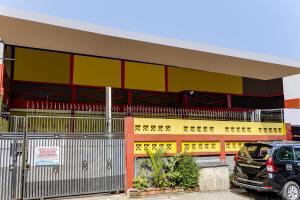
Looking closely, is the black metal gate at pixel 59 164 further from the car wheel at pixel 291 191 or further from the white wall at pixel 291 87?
the white wall at pixel 291 87

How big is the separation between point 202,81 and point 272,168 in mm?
9170

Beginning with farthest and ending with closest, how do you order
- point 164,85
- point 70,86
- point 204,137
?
point 164,85, point 70,86, point 204,137

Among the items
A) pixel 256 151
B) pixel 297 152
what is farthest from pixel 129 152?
pixel 297 152

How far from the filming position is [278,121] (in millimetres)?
15195

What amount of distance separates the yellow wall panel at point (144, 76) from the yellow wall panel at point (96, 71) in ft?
1.75

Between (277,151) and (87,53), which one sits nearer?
(277,151)

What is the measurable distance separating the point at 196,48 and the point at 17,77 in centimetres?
764

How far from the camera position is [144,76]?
1648 centimetres

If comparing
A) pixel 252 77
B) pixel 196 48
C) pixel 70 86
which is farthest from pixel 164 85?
pixel 252 77

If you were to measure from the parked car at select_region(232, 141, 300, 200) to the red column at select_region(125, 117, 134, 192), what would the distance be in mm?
3433

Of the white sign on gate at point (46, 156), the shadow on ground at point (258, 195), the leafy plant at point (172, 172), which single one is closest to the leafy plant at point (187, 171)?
the leafy plant at point (172, 172)

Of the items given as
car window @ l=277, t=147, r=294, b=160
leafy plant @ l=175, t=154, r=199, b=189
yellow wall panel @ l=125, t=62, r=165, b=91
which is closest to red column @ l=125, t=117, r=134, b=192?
leafy plant @ l=175, t=154, r=199, b=189

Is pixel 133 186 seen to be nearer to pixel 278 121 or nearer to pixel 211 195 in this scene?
pixel 211 195

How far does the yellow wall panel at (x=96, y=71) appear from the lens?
15.0 meters
